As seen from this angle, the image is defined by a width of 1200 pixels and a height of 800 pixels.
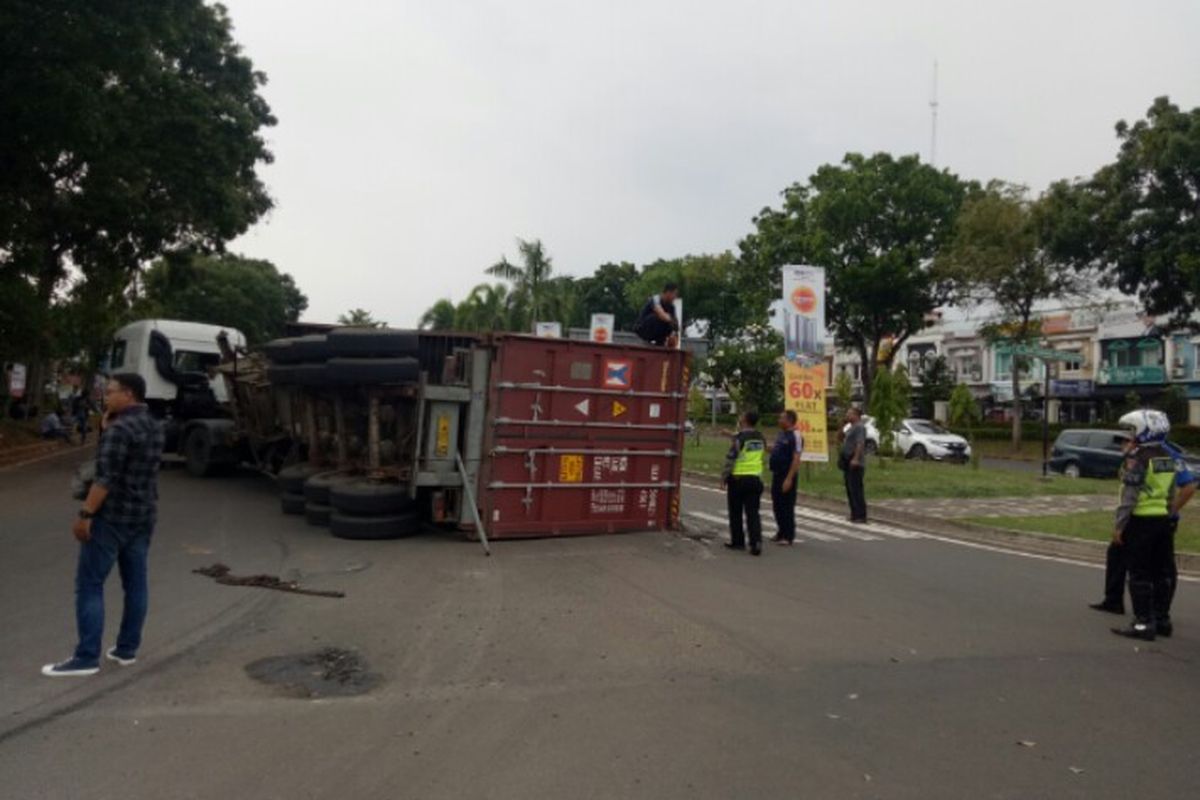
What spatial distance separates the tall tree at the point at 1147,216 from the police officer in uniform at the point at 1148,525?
27606mm

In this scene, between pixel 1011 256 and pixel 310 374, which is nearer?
pixel 310 374

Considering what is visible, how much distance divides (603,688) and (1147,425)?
4998mm

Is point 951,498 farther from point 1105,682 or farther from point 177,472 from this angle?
point 177,472

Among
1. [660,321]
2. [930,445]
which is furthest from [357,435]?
[930,445]

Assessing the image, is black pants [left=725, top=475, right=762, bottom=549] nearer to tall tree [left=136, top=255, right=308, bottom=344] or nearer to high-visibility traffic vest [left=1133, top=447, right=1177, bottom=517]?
high-visibility traffic vest [left=1133, top=447, right=1177, bottom=517]

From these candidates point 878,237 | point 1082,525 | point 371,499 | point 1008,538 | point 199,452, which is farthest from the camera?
point 878,237

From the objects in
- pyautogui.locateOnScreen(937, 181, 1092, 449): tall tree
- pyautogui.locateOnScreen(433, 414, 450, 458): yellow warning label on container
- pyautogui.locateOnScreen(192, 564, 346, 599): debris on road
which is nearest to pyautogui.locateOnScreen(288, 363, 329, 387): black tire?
pyautogui.locateOnScreen(433, 414, 450, 458): yellow warning label on container

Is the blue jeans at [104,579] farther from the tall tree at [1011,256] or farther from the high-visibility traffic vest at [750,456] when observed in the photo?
the tall tree at [1011,256]

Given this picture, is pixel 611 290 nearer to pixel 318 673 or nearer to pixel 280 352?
pixel 280 352

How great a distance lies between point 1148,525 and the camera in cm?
722

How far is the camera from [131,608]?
5691 mm

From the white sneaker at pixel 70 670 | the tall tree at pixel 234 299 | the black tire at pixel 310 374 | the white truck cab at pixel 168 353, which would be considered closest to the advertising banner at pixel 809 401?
the black tire at pixel 310 374

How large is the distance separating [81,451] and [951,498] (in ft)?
73.5

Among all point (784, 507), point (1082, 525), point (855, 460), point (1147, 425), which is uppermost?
point (1147, 425)
